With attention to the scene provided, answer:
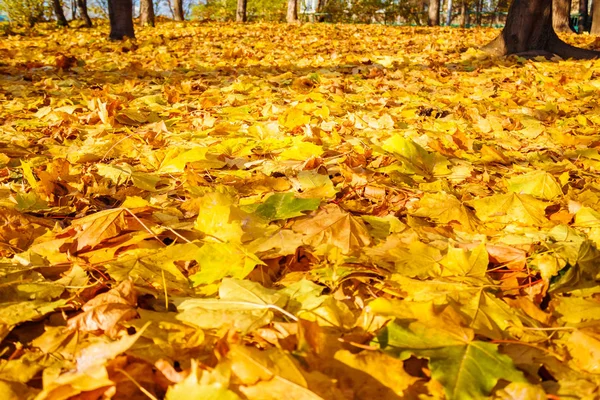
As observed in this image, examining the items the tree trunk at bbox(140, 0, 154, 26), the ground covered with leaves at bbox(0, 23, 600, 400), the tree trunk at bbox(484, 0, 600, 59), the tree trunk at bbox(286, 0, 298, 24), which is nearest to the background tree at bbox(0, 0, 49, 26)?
the tree trunk at bbox(140, 0, 154, 26)

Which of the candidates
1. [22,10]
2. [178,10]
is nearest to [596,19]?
[178,10]

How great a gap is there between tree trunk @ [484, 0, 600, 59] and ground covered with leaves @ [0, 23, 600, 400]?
3400 millimetres

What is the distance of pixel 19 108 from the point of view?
2.88 meters

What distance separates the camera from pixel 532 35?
5.59 m

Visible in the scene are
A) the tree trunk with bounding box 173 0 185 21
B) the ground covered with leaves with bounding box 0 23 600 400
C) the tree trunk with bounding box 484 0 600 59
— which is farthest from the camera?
the tree trunk with bounding box 173 0 185 21

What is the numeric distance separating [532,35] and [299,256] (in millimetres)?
5746

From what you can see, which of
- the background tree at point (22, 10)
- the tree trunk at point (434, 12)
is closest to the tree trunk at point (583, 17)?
the tree trunk at point (434, 12)

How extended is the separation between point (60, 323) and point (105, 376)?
0.32 metres

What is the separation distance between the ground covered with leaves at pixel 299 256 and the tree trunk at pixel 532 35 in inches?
134

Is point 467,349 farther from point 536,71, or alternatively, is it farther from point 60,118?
point 536,71

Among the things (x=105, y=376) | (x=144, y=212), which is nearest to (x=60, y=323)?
(x=105, y=376)

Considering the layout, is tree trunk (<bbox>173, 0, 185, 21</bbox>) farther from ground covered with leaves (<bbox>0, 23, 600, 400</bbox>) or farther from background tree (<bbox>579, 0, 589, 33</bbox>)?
background tree (<bbox>579, 0, 589, 33</bbox>)

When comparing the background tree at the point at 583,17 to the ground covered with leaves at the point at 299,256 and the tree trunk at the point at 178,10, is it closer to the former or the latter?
the tree trunk at the point at 178,10

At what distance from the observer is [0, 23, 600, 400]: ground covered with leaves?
67 centimetres
